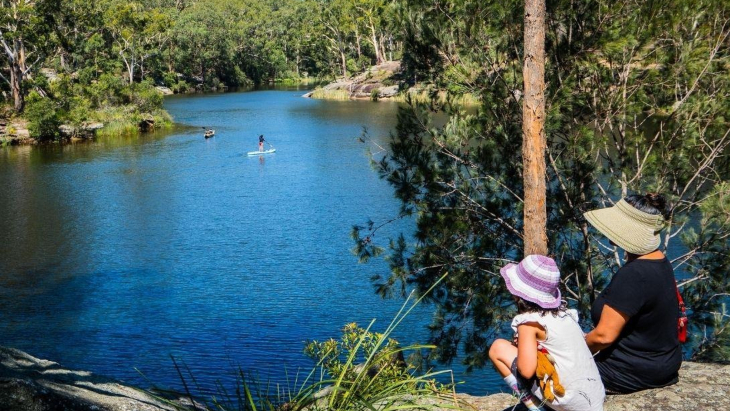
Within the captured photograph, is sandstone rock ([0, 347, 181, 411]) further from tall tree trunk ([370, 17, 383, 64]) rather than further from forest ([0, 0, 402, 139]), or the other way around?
tall tree trunk ([370, 17, 383, 64])

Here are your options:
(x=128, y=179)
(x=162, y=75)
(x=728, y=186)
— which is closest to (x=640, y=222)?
(x=728, y=186)

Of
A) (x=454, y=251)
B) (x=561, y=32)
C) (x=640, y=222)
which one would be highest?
(x=561, y=32)

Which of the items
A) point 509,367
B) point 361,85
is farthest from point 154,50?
point 509,367

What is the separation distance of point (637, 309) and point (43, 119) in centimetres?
3807

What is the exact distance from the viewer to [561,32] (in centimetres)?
781

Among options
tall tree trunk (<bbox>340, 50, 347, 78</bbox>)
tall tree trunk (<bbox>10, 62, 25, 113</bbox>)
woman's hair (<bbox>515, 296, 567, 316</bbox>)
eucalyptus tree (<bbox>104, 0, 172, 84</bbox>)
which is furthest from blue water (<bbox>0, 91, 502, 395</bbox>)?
tall tree trunk (<bbox>340, 50, 347, 78</bbox>)

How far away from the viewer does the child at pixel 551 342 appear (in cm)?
354

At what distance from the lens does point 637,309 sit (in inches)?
147

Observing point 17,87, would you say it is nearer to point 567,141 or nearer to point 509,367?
point 567,141

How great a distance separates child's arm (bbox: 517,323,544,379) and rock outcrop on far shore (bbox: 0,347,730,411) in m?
0.35

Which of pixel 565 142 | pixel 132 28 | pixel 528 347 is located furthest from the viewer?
pixel 132 28

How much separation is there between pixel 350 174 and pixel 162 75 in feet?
159

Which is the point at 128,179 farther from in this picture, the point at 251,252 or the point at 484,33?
the point at 484,33

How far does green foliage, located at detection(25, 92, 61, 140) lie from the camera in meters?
37.2
